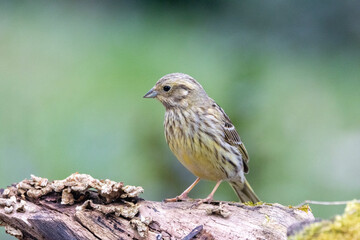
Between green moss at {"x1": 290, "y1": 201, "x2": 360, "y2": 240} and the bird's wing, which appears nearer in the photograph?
green moss at {"x1": 290, "y1": 201, "x2": 360, "y2": 240}

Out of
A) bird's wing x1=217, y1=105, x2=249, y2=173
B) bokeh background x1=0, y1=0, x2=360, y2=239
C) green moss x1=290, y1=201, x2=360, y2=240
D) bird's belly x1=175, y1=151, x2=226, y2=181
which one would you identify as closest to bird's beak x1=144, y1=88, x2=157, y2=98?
bird's belly x1=175, y1=151, x2=226, y2=181

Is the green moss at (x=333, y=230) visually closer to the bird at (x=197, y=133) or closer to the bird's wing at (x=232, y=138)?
the bird at (x=197, y=133)

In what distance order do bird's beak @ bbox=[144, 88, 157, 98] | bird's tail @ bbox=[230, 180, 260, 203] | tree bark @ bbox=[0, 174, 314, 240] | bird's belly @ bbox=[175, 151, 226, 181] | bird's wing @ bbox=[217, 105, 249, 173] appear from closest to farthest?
tree bark @ bbox=[0, 174, 314, 240] < bird's belly @ bbox=[175, 151, 226, 181] < bird's beak @ bbox=[144, 88, 157, 98] < bird's wing @ bbox=[217, 105, 249, 173] < bird's tail @ bbox=[230, 180, 260, 203]

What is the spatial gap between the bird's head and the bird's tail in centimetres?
86

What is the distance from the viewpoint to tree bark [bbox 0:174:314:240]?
3670mm

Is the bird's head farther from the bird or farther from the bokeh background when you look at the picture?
the bokeh background

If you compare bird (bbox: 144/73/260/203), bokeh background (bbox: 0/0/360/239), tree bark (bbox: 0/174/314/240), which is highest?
bokeh background (bbox: 0/0/360/239)

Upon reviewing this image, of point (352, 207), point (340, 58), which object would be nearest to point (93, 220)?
point (352, 207)

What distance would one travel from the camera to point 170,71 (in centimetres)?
744

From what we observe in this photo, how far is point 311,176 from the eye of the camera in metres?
6.68

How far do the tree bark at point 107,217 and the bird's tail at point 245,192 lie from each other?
1332 mm

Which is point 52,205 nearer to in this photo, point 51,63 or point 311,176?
point 311,176

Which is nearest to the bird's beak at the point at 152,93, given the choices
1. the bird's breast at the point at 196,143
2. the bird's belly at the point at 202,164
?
the bird's breast at the point at 196,143

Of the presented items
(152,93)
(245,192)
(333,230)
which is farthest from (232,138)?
(333,230)
